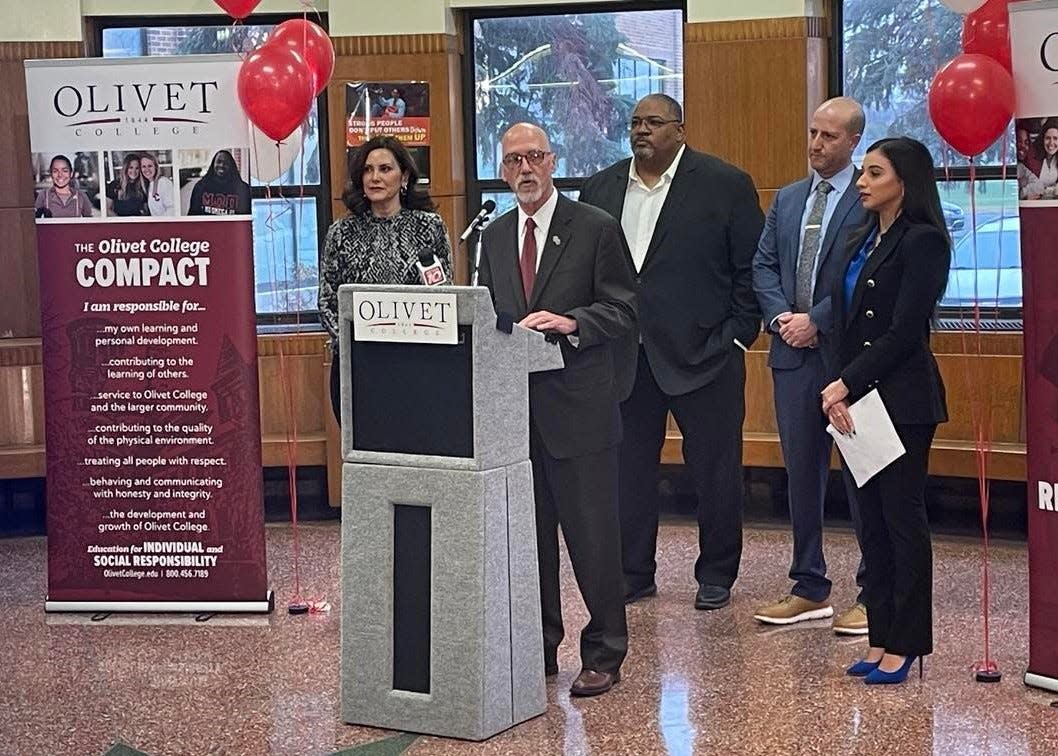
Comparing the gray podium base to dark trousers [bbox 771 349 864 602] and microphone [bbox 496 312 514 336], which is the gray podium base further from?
dark trousers [bbox 771 349 864 602]

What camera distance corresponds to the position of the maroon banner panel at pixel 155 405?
560 cm

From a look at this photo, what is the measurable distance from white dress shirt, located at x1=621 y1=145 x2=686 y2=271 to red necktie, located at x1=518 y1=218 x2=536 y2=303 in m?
1.10

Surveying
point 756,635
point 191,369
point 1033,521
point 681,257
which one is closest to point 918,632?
point 1033,521

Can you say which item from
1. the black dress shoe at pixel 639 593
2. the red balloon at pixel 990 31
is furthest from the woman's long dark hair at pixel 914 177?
the black dress shoe at pixel 639 593

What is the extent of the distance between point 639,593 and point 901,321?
1782 millimetres

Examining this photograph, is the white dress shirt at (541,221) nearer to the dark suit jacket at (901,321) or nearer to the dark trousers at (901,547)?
the dark suit jacket at (901,321)

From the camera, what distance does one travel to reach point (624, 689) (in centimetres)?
464

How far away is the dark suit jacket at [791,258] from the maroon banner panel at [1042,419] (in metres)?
0.81

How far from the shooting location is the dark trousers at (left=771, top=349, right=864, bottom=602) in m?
5.32

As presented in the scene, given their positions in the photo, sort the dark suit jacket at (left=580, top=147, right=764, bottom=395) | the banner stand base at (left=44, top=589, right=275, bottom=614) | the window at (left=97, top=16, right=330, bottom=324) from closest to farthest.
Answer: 1. the dark suit jacket at (left=580, top=147, right=764, bottom=395)
2. the banner stand base at (left=44, top=589, right=275, bottom=614)
3. the window at (left=97, top=16, right=330, bottom=324)

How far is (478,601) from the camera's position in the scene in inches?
162

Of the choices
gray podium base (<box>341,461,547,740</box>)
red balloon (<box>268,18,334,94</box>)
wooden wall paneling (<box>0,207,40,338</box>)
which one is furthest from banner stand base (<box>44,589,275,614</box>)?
wooden wall paneling (<box>0,207,40,338</box>)

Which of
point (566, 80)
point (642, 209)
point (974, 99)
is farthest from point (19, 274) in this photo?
point (974, 99)

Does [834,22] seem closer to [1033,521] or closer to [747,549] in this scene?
[747,549]
